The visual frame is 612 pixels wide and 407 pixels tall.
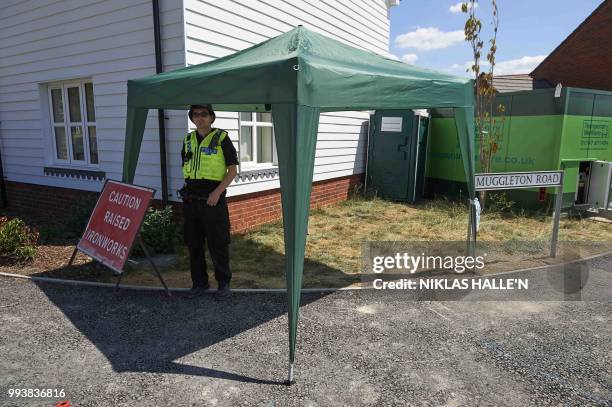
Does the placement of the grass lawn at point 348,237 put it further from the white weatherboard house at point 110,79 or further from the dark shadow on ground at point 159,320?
the white weatherboard house at point 110,79

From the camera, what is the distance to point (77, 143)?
7.74 metres

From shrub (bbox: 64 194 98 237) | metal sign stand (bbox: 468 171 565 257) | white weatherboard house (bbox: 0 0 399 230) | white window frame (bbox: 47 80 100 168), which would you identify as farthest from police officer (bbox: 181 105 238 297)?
white window frame (bbox: 47 80 100 168)

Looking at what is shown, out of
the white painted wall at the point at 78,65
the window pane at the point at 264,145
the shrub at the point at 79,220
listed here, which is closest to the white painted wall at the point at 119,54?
the white painted wall at the point at 78,65

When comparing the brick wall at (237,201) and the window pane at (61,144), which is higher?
the window pane at (61,144)

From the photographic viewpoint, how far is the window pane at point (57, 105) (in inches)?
312

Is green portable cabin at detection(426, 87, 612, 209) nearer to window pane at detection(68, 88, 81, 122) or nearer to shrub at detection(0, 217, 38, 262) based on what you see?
window pane at detection(68, 88, 81, 122)

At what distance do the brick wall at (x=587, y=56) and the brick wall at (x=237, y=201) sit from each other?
69.7ft

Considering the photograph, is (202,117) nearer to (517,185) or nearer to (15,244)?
(15,244)

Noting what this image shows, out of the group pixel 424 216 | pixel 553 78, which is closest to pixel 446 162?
pixel 424 216

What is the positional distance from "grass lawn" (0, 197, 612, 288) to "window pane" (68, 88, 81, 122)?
2.98 meters

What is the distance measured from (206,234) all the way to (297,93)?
1.94m

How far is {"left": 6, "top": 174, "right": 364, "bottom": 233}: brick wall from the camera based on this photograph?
6859 millimetres

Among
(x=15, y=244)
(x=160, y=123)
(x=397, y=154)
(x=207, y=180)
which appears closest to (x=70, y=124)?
(x=160, y=123)

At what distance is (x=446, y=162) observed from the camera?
32.3ft
